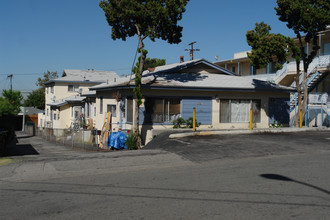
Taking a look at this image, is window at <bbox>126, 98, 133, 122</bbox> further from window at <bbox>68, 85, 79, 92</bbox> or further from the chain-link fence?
window at <bbox>68, 85, 79, 92</bbox>

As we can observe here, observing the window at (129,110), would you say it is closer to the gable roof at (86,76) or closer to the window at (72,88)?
the gable roof at (86,76)

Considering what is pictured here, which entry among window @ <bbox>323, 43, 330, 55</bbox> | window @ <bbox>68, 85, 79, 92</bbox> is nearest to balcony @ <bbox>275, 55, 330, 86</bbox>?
window @ <bbox>323, 43, 330, 55</bbox>

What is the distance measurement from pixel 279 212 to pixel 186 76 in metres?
17.8

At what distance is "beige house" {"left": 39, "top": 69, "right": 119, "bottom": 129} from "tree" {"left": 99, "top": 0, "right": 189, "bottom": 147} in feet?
44.1

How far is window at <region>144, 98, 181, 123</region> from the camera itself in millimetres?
19891

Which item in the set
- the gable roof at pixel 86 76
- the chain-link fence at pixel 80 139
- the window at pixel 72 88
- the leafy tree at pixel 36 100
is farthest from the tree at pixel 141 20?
the leafy tree at pixel 36 100

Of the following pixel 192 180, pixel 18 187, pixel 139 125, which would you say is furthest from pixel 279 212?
pixel 139 125

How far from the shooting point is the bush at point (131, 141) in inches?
732

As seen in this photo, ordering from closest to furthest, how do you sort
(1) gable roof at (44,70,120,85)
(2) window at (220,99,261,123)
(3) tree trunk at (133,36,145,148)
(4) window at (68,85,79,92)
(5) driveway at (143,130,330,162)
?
(5) driveway at (143,130,330,162)
(3) tree trunk at (133,36,145,148)
(2) window at (220,99,261,123)
(1) gable roof at (44,70,120,85)
(4) window at (68,85,79,92)

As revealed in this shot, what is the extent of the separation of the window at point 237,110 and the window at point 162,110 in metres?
3.22

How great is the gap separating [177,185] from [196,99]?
13348mm

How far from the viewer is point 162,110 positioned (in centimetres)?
2017

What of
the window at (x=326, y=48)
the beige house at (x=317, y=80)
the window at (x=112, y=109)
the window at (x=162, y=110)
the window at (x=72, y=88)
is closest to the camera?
the window at (x=162, y=110)

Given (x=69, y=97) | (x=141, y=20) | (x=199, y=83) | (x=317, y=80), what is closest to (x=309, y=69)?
(x=317, y=80)
